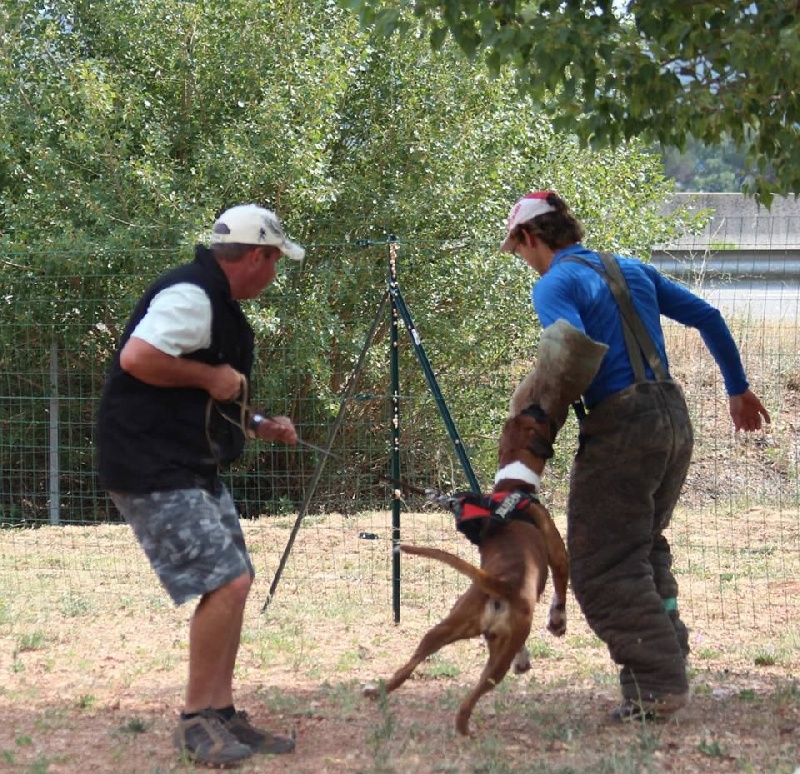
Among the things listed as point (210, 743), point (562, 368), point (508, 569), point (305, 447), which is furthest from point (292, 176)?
point (210, 743)

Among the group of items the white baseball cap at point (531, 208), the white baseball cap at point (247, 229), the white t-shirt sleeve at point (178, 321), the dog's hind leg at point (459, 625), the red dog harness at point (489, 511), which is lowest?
the dog's hind leg at point (459, 625)

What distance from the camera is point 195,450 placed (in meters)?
4.33

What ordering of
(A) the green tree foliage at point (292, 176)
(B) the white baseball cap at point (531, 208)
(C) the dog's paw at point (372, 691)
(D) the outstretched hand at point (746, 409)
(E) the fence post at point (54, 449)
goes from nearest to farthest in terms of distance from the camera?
1. (B) the white baseball cap at point (531, 208)
2. (D) the outstretched hand at point (746, 409)
3. (C) the dog's paw at point (372, 691)
4. (E) the fence post at point (54, 449)
5. (A) the green tree foliage at point (292, 176)

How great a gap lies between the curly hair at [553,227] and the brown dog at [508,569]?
72cm

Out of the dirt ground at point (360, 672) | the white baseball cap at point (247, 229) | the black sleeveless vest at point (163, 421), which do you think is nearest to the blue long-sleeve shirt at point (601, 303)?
the white baseball cap at point (247, 229)

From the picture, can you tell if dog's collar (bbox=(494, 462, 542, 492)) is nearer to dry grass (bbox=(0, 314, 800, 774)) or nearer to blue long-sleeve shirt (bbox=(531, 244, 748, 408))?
blue long-sleeve shirt (bbox=(531, 244, 748, 408))

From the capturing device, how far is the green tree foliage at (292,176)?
10.5m

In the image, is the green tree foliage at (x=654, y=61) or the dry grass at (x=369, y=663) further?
the dry grass at (x=369, y=663)

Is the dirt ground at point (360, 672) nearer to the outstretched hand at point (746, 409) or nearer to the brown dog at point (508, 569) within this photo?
the brown dog at point (508, 569)

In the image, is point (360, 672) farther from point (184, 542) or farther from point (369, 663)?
point (184, 542)

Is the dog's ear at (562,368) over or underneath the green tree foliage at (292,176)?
underneath

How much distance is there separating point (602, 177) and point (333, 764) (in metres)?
9.30

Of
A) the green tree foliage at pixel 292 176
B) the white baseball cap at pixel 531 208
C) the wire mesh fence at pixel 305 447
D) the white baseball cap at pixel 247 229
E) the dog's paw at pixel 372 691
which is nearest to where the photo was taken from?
the white baseball cap at pixel 247 229

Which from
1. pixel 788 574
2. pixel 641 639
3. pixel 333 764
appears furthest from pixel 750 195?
pixel 788 574
